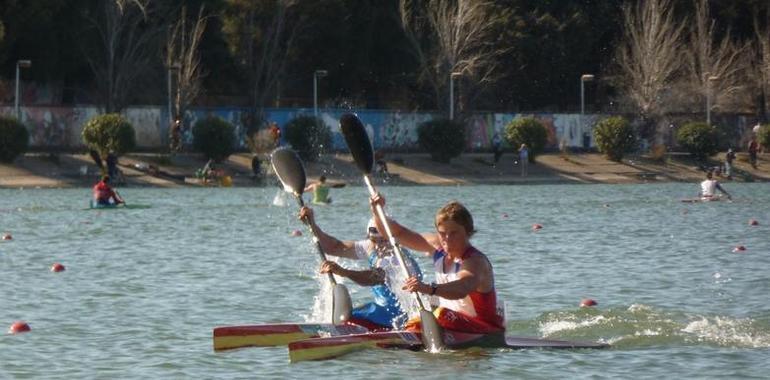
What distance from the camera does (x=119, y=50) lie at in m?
72.8

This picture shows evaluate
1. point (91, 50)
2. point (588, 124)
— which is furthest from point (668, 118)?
point (91, 50)

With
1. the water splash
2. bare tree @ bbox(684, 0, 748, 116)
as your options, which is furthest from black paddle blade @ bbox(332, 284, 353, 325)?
bare tree @ bbox(684, 0, 748, 116)

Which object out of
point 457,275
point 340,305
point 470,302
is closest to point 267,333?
point 340,305

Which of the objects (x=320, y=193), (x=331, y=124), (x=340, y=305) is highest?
(x=331, y=124)

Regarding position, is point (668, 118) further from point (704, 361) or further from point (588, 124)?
point (704, 361)

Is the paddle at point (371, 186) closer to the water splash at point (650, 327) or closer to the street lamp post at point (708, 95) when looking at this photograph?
the water splash at point (650, 327)

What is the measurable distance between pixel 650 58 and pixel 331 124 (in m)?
18.2

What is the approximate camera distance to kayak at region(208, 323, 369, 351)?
1617cm

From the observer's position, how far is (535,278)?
80.4ft

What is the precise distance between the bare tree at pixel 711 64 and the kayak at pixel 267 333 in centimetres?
6455

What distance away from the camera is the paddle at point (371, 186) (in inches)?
609

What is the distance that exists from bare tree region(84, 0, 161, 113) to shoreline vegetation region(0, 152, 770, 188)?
5.04m

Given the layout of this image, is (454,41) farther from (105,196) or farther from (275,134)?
(105,196)

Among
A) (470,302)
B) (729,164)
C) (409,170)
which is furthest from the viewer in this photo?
(729,164)
